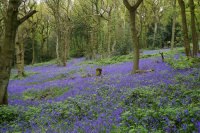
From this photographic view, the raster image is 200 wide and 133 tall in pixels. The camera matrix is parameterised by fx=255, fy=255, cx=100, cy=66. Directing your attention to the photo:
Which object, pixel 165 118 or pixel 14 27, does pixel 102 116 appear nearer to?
pixel 165 118

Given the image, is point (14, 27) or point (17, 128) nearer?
point (17, 128)

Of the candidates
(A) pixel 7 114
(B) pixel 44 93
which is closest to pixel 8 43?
(A) pixel 7 114

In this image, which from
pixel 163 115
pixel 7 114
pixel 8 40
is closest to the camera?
pixel 163 115

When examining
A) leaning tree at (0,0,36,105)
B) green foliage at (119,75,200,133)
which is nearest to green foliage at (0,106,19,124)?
leaning tree at (0,0,36,105)

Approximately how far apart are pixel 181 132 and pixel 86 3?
40330 mm

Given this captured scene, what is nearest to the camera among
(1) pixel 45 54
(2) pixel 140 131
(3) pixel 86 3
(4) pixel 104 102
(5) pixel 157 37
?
(2) pixel 140 131

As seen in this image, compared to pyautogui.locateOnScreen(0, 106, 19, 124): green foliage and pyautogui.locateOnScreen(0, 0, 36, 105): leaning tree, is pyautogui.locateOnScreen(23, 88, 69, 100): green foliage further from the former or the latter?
pyautogui.locateOnScreen(0, 106, 19, 124): green foliage

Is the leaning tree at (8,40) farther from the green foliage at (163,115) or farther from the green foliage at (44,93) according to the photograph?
the green foliage at (163,115)

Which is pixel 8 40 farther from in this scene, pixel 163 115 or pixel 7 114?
pixel 163 115

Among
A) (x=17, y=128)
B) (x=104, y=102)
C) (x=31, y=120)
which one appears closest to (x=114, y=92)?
(x=104, y=102)

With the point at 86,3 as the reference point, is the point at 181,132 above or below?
below

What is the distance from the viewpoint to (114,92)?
10648mm

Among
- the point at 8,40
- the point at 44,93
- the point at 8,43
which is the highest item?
the point at 8,40

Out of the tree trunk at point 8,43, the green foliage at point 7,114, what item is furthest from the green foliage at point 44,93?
the green foliage at point 7,114
